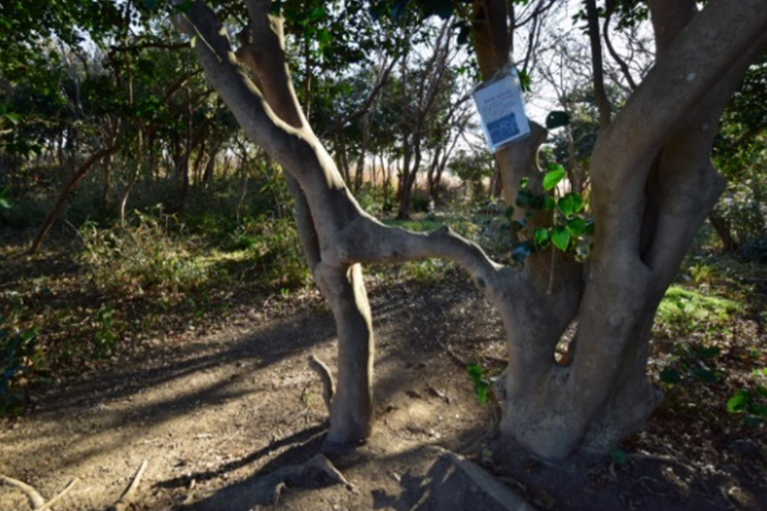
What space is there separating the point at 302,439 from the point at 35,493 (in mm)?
1434

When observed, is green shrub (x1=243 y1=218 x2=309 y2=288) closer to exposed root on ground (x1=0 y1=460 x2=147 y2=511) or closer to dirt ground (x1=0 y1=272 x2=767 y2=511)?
dirt ground (x1=0 y1=272 x2=767 y2=511)

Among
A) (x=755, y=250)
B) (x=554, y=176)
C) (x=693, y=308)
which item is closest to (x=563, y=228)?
(x=554, y=176)

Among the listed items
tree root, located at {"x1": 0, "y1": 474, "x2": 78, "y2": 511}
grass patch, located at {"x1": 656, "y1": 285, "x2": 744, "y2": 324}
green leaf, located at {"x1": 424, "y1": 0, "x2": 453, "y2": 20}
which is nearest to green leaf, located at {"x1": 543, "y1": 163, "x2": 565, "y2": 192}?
green leaf, located at {"x1": 424, "y1": 0, "x2": 453, "y2": 20}

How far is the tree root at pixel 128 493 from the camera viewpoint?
2450 millimetres

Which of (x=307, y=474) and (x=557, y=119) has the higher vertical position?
(x=557, y=119)

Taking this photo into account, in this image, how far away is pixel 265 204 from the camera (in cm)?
954

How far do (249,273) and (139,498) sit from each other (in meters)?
3.97

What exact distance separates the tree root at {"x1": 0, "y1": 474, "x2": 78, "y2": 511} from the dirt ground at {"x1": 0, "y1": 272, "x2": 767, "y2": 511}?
0.11ft

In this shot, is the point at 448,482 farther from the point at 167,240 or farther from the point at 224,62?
the point at 167,240

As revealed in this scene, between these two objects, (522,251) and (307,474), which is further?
(307,474)

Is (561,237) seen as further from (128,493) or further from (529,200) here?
(128,493)

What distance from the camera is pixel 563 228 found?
1835 mm

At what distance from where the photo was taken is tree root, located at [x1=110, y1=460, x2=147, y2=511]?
2450mm

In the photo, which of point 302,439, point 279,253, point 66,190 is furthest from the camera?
point 279,253
